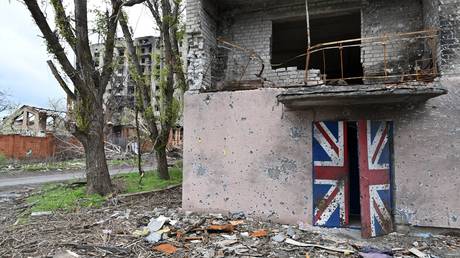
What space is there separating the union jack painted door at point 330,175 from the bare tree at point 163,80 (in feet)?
23.4

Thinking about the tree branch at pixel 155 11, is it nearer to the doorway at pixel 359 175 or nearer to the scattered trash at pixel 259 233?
the doorway at pixel 359 175

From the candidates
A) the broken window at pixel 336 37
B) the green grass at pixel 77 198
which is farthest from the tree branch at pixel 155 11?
the broken window at pixel 336 37

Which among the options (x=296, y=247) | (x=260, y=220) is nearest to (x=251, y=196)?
(x=260, y=220)

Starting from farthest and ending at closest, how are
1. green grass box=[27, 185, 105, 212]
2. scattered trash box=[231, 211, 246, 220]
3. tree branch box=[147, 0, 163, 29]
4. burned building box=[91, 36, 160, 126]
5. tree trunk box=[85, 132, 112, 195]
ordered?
tree branch box=[147, 0, 163, 29], burned building box=[91, 36, 160, 126], tree trunk box=[85, 132, 112, 195], green grass box=[27, 185, 105, 212], scattered trash box=[231, 211, 246, 220]

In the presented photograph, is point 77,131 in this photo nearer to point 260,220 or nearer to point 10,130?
point 260,220

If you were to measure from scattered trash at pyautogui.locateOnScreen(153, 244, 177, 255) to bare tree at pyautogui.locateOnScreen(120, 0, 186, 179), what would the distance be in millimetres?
7429

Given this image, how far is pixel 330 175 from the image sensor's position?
6918mm

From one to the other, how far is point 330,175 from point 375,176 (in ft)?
2.66

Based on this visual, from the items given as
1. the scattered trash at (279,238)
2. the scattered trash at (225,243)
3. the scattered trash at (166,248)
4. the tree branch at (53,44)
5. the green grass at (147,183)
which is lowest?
the scattered trash at (166,248)

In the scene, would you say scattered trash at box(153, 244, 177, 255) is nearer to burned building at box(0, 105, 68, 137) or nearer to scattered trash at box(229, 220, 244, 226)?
scattered trash at box(229, 220, 244, 226)

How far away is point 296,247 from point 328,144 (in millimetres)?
2160

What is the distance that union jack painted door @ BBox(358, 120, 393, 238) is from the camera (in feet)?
21.3

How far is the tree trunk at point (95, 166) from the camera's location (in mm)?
9781

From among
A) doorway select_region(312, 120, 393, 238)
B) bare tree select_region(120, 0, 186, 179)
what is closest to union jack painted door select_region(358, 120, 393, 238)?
doorway select_region(312, 120, 393, 238)
